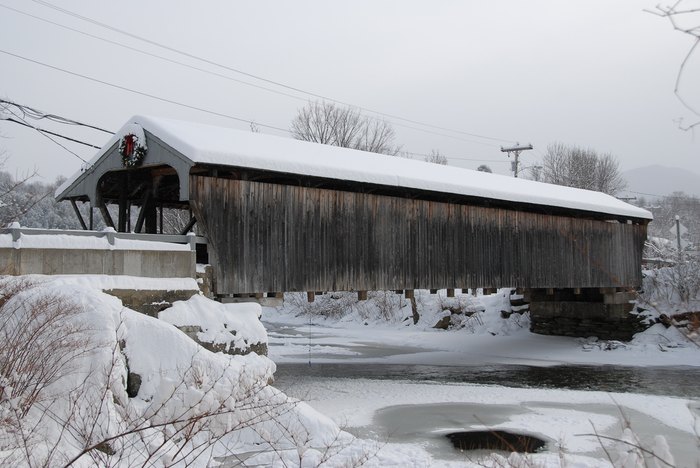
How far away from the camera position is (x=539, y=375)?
14039 millimetres

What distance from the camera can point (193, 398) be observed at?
21.1 feet

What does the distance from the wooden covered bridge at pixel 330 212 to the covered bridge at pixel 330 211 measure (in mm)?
24

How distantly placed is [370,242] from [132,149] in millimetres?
4595

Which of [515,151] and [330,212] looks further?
[515,151]

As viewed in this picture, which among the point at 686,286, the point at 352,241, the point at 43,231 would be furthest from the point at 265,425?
the point at 686,286

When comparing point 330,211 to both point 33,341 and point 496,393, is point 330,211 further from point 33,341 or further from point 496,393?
point 33,341

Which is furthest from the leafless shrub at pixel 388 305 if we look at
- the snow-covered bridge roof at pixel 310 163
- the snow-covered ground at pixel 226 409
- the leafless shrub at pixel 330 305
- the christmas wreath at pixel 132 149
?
the christmas wreath at pixel 132 149

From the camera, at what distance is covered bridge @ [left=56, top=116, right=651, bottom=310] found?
10164 mm

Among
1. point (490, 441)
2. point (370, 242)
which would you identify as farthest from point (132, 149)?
point (490, 441)

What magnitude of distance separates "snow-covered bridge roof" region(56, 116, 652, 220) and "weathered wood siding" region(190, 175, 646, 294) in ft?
1.53

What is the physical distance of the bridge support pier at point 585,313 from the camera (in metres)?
18.6

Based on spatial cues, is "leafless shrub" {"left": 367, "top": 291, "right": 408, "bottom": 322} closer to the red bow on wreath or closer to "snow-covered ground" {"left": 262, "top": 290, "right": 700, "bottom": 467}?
"snow-covered ground" {"left": 262, "top": 290, "right": 700, "bottom": 467}

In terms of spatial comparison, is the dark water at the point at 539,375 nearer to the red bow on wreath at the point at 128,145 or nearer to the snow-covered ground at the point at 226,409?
the snow-covered ground at the point at 226,409

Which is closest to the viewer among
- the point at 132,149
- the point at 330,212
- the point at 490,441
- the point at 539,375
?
the point at 490,441
